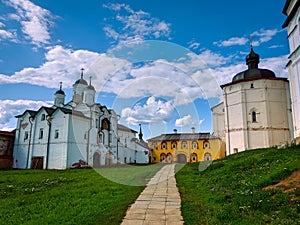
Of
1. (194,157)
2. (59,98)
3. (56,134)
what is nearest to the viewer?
(56,134)

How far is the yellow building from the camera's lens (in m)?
44.5

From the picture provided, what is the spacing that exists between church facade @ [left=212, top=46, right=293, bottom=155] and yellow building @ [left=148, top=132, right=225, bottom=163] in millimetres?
12426

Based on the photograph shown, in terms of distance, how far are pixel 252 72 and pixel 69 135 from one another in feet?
76.5

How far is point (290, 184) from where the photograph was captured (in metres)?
7.43

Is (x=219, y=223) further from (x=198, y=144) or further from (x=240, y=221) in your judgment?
(x=198, y=144)

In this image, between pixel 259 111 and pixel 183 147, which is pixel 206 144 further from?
pixel 259 111

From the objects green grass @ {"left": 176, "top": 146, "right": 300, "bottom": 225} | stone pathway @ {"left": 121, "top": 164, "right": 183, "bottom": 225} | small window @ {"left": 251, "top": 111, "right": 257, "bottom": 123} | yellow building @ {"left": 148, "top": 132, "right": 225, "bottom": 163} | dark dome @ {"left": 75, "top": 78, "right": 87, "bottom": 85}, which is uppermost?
dark dome @ {"left": 75, "top": 78, "right": 87, "bottom": 85}

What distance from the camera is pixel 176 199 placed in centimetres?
809

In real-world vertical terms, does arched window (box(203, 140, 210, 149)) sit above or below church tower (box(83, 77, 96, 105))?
below

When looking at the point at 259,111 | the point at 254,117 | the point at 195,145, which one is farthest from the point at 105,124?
the point at 259,111

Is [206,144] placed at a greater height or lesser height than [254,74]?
lesser

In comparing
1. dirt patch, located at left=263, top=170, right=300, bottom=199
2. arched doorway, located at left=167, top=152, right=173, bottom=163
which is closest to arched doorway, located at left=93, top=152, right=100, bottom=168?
arched doorway, located at left=167, top=152, right=173, bottom=163

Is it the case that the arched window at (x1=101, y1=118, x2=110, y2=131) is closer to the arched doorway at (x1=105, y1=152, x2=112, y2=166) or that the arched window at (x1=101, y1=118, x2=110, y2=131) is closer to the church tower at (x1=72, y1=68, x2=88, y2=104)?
the arched doorway at (x1=105, y1=152, x2=112, y2=166)

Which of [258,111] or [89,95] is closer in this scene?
[258,111]
